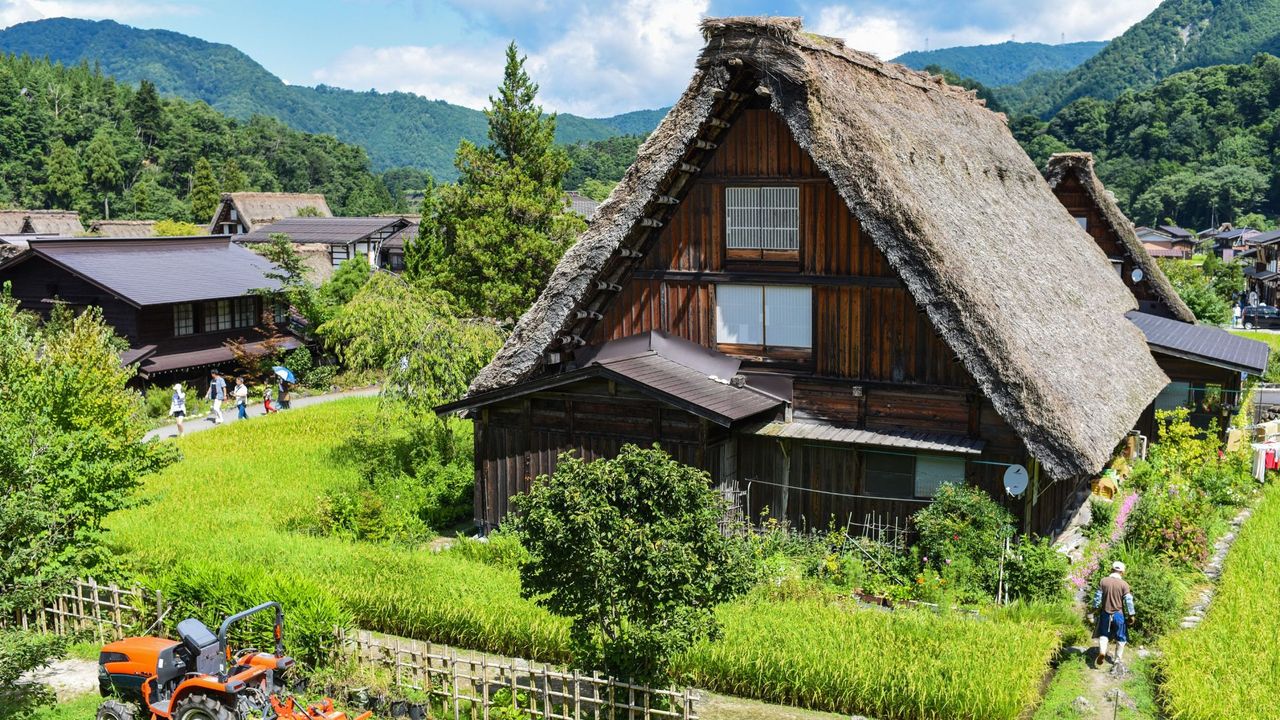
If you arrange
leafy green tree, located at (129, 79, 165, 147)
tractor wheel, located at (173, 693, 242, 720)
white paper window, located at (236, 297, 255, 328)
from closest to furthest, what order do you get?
tractor wheel, located at (173, 693, 242, 720) < white paper window, located at (236, 297, 255, 328) < leafy green tree, located at (129, 79, 165, 147)

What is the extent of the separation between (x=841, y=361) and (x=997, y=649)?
19.3ft

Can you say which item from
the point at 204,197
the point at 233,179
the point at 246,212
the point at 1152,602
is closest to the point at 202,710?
the point at 1152,602

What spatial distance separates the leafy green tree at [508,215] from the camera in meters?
33.5

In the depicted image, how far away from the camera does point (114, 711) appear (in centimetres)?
933

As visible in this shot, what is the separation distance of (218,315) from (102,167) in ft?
192

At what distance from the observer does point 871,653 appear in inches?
402

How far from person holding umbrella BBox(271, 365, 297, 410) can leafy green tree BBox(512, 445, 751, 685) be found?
78.2 ft

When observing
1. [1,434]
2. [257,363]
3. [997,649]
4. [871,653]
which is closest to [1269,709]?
[997,649]

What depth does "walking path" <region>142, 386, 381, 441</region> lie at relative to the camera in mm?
27859

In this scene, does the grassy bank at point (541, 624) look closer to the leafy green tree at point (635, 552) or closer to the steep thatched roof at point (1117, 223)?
the leafy green tree at point (635, 552)

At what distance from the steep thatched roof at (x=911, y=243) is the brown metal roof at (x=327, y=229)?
48737 mm

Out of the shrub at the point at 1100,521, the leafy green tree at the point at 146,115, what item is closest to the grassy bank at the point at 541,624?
the shrub at the point at 1100,521

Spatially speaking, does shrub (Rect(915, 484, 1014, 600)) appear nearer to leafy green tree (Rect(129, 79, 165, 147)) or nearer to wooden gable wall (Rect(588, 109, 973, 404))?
wooden gable wall (Rect(588, 109, 973, 404))

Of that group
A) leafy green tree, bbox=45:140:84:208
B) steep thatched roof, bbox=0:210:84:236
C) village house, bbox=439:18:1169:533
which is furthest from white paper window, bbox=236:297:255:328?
leafy green tree, bbox=45:140:84:208
